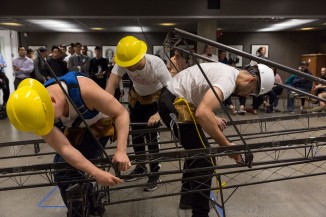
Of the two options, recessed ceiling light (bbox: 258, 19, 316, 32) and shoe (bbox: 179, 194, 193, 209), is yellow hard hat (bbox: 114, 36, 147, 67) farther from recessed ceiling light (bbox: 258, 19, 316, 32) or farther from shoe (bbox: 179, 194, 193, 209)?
recessed ceiling light (bbox: 258, 19, 316, 32)

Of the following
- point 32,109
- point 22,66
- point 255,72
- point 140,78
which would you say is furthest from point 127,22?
point 32,109

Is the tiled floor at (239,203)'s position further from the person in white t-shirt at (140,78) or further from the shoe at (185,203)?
the person in white t-shirt at (140,78)

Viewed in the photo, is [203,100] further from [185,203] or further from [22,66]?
[22,66]

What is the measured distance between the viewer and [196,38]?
151 centimetres

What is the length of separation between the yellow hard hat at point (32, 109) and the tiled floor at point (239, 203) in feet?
4.55

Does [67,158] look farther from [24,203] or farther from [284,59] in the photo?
[284,59]

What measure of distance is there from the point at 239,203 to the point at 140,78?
1.40 metres

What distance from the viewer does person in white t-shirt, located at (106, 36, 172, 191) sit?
221 cm

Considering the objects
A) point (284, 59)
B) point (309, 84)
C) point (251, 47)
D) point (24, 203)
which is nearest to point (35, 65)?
point (24, 203)

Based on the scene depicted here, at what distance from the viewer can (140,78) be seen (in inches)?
104

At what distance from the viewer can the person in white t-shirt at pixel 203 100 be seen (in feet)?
5.54

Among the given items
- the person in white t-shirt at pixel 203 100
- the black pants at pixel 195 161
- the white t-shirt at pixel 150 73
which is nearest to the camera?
the person in white t-shirt at pixel 203 100

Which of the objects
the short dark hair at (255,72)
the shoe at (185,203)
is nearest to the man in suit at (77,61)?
the shoe at (185,203)

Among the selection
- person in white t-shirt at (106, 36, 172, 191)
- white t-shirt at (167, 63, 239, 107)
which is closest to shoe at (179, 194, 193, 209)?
person in white t-shirt at (106, 36, 172, 191)
